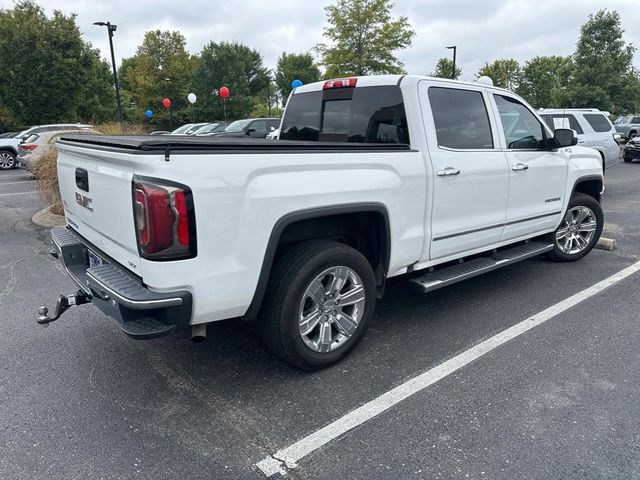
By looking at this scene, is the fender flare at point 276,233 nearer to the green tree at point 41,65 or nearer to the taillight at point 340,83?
the taillight at point 340,83

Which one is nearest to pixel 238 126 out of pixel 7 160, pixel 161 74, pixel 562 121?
pixel 7 160

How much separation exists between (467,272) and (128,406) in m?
2.74

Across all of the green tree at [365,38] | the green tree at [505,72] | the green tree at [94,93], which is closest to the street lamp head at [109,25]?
the green tree at [94,93]

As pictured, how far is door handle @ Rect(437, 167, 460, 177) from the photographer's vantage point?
11.9ft

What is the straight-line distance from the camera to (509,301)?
452cm

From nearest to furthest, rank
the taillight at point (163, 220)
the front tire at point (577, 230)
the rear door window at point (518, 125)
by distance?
1. the taillight at point (163, 220)
2. the rear door window at point (518, 125)
3. the front tire at point (577, 230)

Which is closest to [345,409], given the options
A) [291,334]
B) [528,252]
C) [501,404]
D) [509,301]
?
[291,334]

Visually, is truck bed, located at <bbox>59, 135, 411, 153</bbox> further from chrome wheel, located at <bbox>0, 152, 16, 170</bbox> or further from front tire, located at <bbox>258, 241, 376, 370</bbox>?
chrome wheel, located at <bbox>0, 152, 16, 170</bbox>

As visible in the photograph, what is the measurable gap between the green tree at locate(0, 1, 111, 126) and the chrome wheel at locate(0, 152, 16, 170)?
10.6m

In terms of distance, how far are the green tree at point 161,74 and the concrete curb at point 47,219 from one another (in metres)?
37.2

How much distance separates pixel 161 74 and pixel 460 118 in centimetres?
4571

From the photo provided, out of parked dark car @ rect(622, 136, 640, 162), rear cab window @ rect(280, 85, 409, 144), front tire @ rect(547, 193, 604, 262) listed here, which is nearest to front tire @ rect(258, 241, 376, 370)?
rear cab window @ rect(280, 85, 409, 144)

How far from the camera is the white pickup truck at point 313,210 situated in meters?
2.52

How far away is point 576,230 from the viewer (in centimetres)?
564
